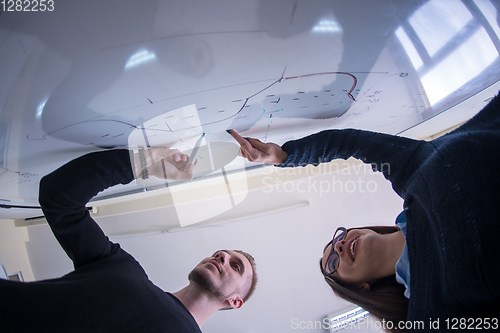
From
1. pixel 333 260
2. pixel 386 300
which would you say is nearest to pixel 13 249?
pixel 333 260

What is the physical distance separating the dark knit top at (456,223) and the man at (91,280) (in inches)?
21.6

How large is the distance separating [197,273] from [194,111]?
0.64 metres

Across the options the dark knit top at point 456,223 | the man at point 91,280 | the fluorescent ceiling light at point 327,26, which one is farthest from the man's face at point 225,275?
the fluorescent ceiling light at point 327,26

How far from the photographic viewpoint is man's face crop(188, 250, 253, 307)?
0.86 m

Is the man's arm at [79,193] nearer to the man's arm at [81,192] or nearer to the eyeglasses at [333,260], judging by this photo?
the man's arm at [81,192]

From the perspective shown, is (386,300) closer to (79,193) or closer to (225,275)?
(225,275)

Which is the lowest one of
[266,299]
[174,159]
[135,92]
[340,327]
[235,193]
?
[340,327]

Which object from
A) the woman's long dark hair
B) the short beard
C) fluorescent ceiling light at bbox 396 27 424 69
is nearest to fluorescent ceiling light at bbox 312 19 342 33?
fluorescent ceiling light at bbox 396 27 424 69

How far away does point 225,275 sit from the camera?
92 cm

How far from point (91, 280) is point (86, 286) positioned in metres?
0.02

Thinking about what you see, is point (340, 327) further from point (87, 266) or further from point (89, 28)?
point (89, 28)

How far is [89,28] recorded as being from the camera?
11.9 inches

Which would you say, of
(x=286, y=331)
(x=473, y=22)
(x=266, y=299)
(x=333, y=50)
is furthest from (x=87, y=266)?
(x=286, y=331)

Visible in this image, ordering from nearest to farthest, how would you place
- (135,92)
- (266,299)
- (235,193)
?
(135,92) → (235,193) → (266,299)
